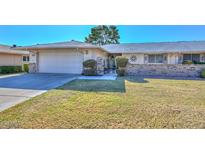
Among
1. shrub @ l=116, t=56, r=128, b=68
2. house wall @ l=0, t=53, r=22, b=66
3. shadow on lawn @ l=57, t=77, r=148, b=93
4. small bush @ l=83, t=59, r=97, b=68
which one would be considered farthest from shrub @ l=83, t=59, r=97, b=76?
house wall @ l=0, t=53, r=22, b=66

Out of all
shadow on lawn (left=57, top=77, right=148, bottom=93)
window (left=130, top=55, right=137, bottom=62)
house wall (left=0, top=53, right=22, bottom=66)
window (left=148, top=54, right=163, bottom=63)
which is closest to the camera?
shadow on lawn (left=57, top=77, right=148, bottom=93)

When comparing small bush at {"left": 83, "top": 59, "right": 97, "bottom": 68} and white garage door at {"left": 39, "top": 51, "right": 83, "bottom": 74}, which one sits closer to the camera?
small bush at {"left": 83, "top": 59, "right": 97, "bottom": 68}

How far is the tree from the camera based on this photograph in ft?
142

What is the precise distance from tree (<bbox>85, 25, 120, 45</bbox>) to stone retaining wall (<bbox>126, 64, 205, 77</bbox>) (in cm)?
2677

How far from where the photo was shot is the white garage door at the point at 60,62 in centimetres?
1728

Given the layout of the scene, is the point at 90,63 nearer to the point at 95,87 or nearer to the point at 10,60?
the point at 95,87

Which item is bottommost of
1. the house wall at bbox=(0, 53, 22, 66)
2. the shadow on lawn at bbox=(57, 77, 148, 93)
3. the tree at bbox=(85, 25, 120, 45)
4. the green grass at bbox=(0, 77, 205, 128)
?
the green grass at bbox=(0, 77, 205, 128)

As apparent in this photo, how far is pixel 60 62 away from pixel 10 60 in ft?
30.3

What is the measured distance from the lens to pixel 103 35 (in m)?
44.0

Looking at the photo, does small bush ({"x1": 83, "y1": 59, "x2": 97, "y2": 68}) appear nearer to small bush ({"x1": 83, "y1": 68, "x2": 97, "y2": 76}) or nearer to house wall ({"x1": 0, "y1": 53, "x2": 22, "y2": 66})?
small bush ({"x1": 83, "y1": 68, "x2": 97, "y2": 76})

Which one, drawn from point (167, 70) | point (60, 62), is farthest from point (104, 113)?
point (167, 70)

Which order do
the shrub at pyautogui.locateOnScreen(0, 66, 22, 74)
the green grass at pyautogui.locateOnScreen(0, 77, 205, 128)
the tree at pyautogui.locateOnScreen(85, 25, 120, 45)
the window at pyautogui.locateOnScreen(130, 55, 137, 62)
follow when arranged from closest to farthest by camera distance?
1. the green grass at pyautogui.locateOnScreen(0, 77, 205, 128)
2. the shrub at pyautogui.locateOnScreen(0, 66, 22, 74)
3. the window at pyautogui.locateOnScreen(130, 55, 137, 62)
4. the tree at pyautogui.locateOnScreen(85, 25, 120, 45)
